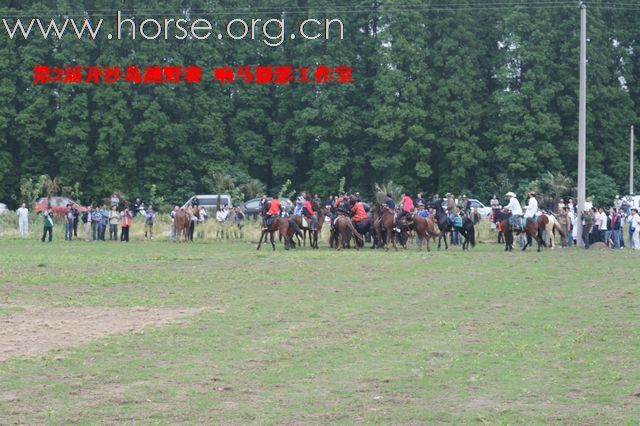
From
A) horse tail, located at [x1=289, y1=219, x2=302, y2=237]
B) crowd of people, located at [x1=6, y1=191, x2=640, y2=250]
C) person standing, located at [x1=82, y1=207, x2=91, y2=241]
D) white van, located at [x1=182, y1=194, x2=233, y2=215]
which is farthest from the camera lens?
white van, located at [x1=182, y1=194, x2=233, y2=215]

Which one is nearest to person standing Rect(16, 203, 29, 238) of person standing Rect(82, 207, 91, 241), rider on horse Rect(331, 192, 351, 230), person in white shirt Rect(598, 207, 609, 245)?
person standing Rect(82, 207, 91, 241)

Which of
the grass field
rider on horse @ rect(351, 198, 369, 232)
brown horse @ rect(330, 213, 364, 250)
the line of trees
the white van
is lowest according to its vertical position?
the grass field

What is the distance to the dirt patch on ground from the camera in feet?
48.9

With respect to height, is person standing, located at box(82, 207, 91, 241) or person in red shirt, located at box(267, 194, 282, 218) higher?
person in red shirt, located at box(267, 194, 282, 218)

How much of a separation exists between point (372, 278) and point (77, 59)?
44277mm

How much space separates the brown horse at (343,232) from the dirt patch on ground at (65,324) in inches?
734

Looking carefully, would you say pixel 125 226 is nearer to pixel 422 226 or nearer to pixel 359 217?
pixel 359 217

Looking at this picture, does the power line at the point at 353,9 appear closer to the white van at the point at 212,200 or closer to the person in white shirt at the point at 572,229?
the white van at the point at 212,200

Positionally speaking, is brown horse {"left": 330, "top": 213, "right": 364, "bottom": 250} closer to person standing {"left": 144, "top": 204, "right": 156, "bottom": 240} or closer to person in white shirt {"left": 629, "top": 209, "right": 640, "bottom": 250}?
person in white shirt {"left": 629, "top": 209, "right": 640, "bottom": 250}

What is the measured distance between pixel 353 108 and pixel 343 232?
98.7 ft

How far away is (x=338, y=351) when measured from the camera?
14258 millimetres

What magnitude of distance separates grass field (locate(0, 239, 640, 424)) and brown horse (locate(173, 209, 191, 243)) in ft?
56.1

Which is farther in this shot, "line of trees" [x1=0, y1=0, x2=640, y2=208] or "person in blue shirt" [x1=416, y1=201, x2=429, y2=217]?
"line of trees" [x1=0, y1=0, x2=640, y2=208]

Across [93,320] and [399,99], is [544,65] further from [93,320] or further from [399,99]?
[93,320]
